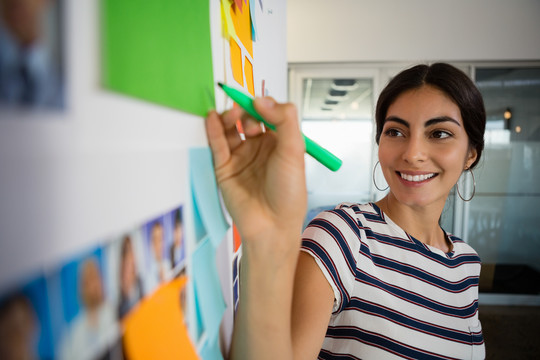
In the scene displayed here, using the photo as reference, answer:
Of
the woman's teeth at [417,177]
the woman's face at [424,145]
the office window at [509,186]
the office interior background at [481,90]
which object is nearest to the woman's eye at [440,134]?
the woman's face at [424,145]

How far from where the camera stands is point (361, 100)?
3.00 metres

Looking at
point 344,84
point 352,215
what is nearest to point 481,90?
point 344,84

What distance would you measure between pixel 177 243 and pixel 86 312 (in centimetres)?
11

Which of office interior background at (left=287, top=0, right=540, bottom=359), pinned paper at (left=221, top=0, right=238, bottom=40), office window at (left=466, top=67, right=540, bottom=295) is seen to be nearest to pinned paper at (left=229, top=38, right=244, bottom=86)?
pinned paper at (left=221, top=0, right=238, bottom=40)

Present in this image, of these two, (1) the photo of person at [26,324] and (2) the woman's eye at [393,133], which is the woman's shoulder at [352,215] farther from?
(1) the photo of person at [26,324]

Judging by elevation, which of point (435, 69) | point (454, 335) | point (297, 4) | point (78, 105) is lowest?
point (454, 335)

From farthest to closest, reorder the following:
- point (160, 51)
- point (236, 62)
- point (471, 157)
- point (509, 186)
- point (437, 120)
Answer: point (509, 186)
point (471, 157)
point (437, 120)
point (236, 62)
point (160, 51)

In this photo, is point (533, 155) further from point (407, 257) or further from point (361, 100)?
point (407, 257)

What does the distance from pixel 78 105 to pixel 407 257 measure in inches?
32.5

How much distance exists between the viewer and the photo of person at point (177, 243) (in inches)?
10.1

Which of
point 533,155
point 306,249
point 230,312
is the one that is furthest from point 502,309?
point 230,312

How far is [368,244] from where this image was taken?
2.61 feet

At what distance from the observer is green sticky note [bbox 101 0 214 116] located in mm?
176

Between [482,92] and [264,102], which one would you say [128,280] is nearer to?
[264,102]
